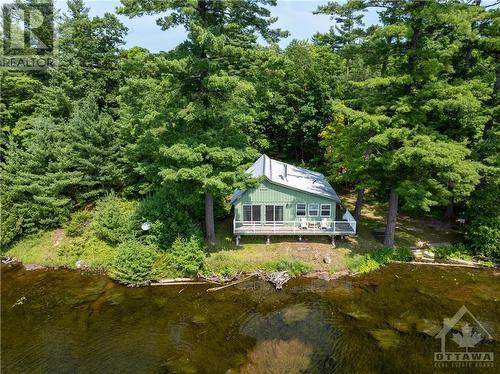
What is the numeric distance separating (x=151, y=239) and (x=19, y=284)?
7.58 meters

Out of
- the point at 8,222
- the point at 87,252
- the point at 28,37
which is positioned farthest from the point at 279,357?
the point at 28,37

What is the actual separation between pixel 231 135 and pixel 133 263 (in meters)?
8.76

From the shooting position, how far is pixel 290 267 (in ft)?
62.1

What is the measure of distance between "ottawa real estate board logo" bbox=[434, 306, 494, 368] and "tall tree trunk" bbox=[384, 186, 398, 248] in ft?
19.1

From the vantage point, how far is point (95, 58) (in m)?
32.2

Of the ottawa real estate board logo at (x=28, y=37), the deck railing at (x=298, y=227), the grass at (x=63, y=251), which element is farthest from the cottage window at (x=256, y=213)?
the ottawa real estate board logo at (x=28, y=37)

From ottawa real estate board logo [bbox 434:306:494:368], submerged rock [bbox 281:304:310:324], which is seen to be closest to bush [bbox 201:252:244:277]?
submerged rock [bbox 281:304:310:324]

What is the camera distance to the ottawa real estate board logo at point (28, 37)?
30.7 meters

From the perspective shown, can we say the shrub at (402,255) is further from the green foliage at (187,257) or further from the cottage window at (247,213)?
the green foliage at (187,257)

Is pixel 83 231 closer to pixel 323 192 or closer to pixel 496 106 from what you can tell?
pixel 323 192

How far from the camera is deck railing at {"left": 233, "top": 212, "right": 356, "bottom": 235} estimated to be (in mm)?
20859

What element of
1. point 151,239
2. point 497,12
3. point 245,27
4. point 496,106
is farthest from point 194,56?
point 496,106

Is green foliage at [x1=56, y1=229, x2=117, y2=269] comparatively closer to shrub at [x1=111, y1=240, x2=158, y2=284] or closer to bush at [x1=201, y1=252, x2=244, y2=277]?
shrub at [x1=111, y1=240, x2=158, y2=284]

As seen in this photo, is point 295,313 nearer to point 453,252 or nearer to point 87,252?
point 453,252
